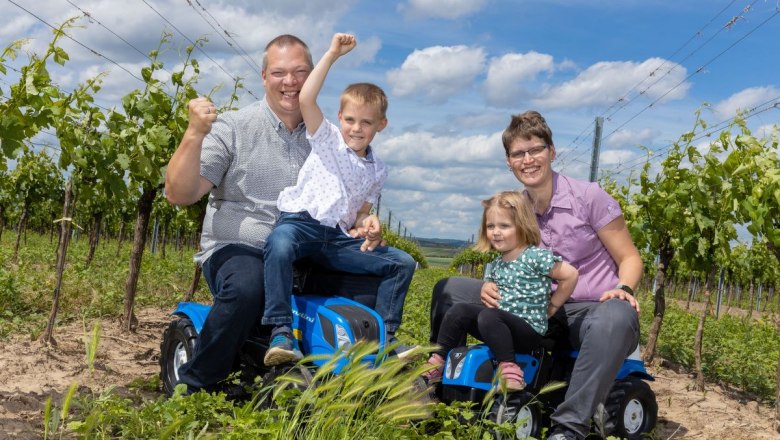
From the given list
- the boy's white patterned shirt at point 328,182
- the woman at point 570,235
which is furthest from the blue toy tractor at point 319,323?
the woman at point 570,235

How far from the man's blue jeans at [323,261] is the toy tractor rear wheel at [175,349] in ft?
3.43

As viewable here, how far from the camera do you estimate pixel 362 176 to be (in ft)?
12.4

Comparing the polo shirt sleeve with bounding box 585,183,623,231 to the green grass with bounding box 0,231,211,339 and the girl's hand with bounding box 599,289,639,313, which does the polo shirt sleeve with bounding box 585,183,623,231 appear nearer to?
the girl's hand with bounding box 599,289,639,313

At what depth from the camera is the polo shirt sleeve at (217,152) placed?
146 inches

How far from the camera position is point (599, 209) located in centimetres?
404

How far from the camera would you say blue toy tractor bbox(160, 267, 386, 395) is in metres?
3.49

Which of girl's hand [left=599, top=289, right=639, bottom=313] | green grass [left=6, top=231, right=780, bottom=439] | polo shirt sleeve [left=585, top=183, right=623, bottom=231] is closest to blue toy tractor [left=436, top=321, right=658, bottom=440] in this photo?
green grass [left=6, top=231, right=780, bottom=439]

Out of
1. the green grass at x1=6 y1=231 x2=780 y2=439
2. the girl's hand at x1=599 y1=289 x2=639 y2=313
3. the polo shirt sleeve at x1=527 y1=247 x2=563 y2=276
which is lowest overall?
the green grass at x1=6 y1=231 x2=780 y2=439

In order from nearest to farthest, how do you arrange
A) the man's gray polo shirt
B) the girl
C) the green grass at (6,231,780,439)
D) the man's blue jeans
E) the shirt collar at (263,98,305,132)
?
the green grass at (6,231,780,439)
the man's blue jeans
the girl
the man's gray polo shirt
the shirt collar at (263,98,305,132)

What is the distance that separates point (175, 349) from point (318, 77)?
2.04 meters

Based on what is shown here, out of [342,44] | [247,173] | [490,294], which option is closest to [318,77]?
[342,44]

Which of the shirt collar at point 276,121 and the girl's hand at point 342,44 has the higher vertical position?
the girl's hand at point 342,44

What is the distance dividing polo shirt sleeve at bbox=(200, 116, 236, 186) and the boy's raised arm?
1.56 feet

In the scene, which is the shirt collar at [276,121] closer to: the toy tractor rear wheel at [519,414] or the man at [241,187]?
the man at [241,187]
